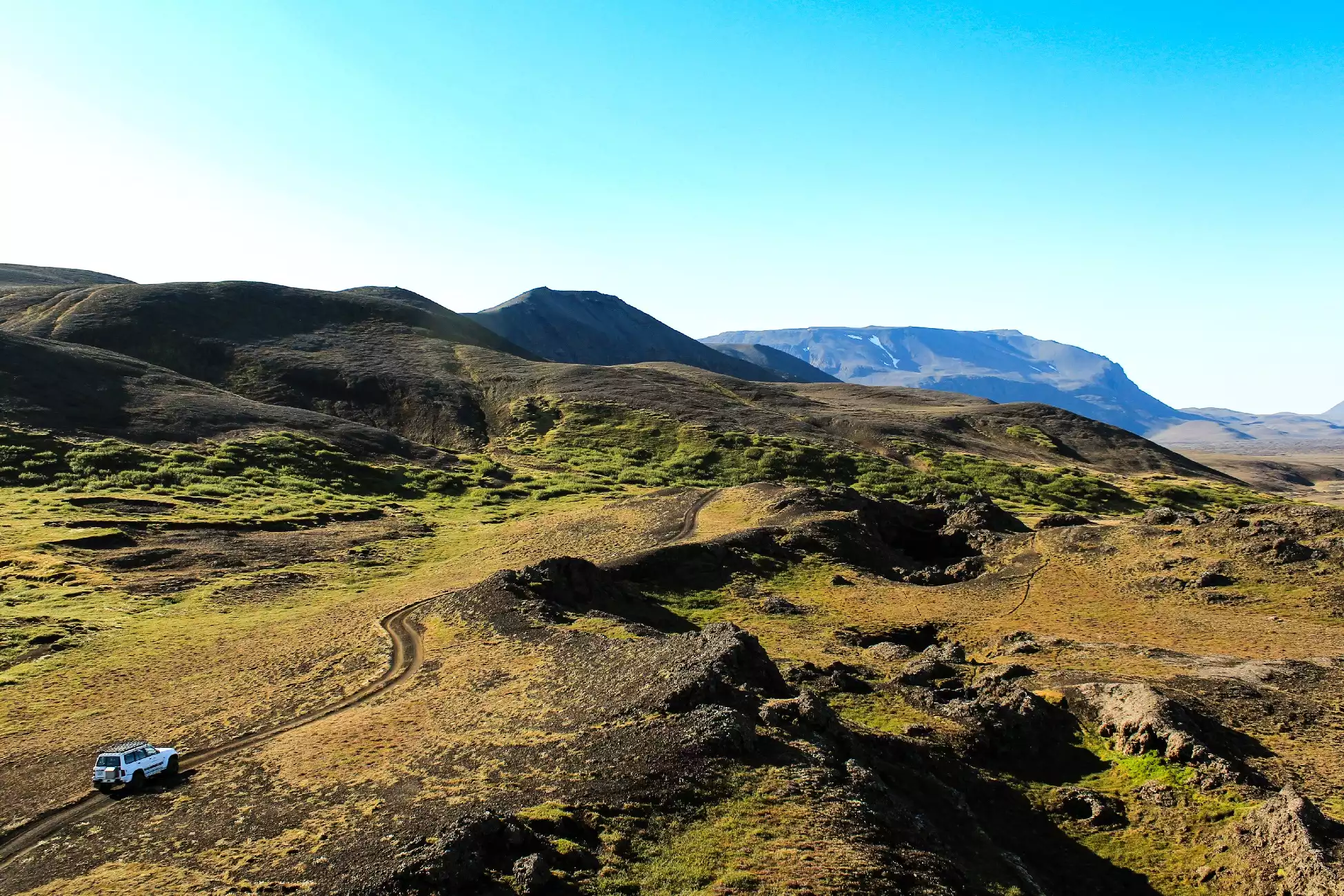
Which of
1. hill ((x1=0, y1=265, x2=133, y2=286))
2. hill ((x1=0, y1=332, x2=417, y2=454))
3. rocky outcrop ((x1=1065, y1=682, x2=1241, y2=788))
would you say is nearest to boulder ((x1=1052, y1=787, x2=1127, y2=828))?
rocky outcrop ((x1=1065, y1=682, x2=1241, y2=788))

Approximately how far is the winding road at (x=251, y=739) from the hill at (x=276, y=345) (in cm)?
7489

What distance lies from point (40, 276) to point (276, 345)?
306 ft

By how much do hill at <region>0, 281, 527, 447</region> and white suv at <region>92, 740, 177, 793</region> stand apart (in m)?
88.2

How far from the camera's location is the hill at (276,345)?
114625mm

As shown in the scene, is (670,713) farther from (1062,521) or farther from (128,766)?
(1062,521)

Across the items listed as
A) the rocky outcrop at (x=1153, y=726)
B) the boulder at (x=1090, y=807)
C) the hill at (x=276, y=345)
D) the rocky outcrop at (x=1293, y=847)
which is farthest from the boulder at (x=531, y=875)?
the hill at (x=276, y=345)

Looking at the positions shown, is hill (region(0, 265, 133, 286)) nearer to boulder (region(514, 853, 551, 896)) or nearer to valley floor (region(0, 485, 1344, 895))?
valley floor (region(0, 485, 1344, 895))

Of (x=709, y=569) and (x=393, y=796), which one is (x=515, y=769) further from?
(x=709, y=569)

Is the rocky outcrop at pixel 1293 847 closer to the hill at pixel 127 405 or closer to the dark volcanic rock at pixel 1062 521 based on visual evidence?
the dark volcanic rock at pixel 1062 521

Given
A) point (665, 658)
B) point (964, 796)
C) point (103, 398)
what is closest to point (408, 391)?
point (103, 398)

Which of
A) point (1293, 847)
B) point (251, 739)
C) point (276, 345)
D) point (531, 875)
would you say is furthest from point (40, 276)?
point (1293, 847)

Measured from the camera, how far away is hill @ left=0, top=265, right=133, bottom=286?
545 ft

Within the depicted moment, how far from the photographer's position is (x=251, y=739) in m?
24.0

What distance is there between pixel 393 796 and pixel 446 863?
15.0ft
